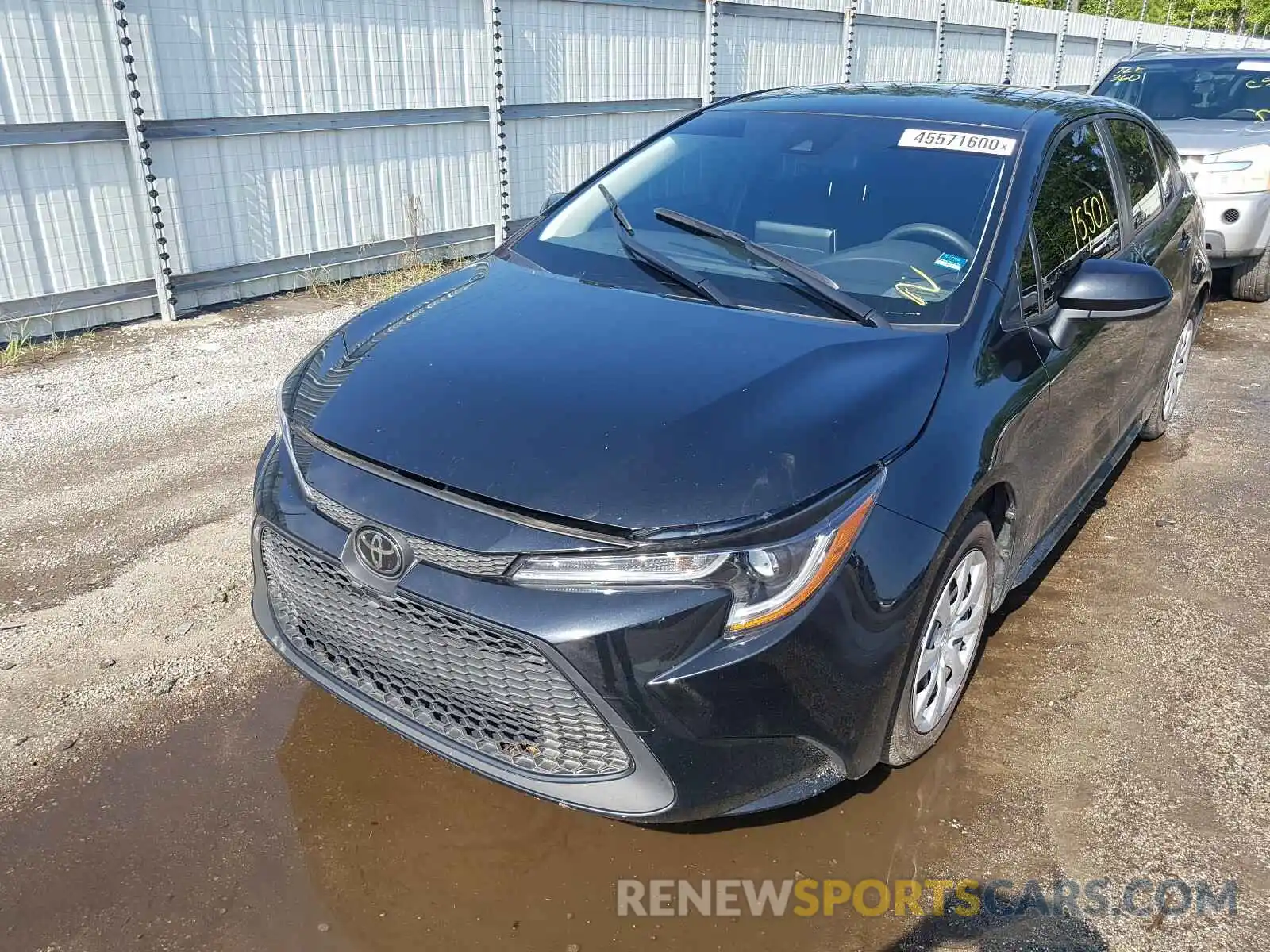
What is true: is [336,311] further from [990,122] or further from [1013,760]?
[1013,760]

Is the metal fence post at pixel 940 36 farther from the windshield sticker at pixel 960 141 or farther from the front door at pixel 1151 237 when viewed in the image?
the windshield sticker at pixel 960 141

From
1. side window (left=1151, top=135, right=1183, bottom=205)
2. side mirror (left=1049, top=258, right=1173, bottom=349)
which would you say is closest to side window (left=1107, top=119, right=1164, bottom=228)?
side window (left=1151, top=135, right=1183, bottom=205)

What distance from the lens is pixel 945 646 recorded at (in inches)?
108

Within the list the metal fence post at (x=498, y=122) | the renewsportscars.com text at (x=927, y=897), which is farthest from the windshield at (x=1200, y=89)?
the renewsportscars.com text at (x=927, y=897)

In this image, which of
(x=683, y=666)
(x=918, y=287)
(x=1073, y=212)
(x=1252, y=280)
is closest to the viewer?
(x=683, y=666)

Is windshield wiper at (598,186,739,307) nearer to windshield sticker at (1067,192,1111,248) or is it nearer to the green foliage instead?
windshield sticker at (1067,192,1111,248)

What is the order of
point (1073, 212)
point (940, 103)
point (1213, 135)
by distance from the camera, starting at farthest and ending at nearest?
point (1213, 135)
point (940, 103)
point (1073, 212)

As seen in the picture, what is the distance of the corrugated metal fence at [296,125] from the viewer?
6.34 m

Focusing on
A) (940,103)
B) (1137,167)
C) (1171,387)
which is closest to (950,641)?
(940,103)

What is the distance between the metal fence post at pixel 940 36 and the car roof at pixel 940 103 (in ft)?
40.6

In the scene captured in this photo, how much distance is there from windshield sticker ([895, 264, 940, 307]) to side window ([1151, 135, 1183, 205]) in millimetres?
2491

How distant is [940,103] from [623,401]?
204cm

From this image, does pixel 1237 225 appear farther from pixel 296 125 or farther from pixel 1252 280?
pixel 296 125

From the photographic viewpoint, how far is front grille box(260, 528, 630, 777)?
213 centimetres
